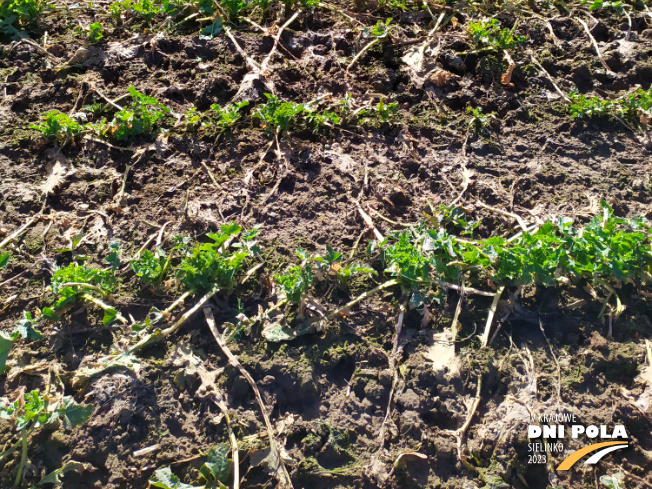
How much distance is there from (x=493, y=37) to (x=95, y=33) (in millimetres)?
2628

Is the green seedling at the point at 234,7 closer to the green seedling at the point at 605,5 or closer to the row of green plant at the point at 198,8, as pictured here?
the row of green plant at the point at 198,8

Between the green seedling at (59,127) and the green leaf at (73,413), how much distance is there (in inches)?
65.3

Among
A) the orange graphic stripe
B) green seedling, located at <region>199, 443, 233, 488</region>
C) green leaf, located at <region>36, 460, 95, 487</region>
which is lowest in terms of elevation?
green leaf, located at <region>36, 460, 95, 487</region>

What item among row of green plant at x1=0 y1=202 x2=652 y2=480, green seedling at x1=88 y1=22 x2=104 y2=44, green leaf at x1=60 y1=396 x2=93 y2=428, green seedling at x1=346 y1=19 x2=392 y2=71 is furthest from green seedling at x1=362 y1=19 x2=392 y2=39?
green leaf at x1=60 y1=396 x2=93 y2=428

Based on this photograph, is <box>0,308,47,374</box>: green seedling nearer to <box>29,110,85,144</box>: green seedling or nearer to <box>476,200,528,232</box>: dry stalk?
<box>29,110,85,144</box>: green seedling

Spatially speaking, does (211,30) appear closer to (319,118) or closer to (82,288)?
(319,118)

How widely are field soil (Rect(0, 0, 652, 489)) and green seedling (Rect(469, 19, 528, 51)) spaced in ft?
0.24

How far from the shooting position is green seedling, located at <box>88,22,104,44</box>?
3662 millimetres

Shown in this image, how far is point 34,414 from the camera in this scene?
2.10 meters

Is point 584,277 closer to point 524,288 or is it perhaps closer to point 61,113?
point 524,288

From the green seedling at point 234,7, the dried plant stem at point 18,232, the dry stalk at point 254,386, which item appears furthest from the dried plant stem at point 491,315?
the green seedling at point 234,7

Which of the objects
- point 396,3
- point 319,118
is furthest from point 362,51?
point 319,118

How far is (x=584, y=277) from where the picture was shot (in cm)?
257

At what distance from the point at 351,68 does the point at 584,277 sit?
1.94 metres
